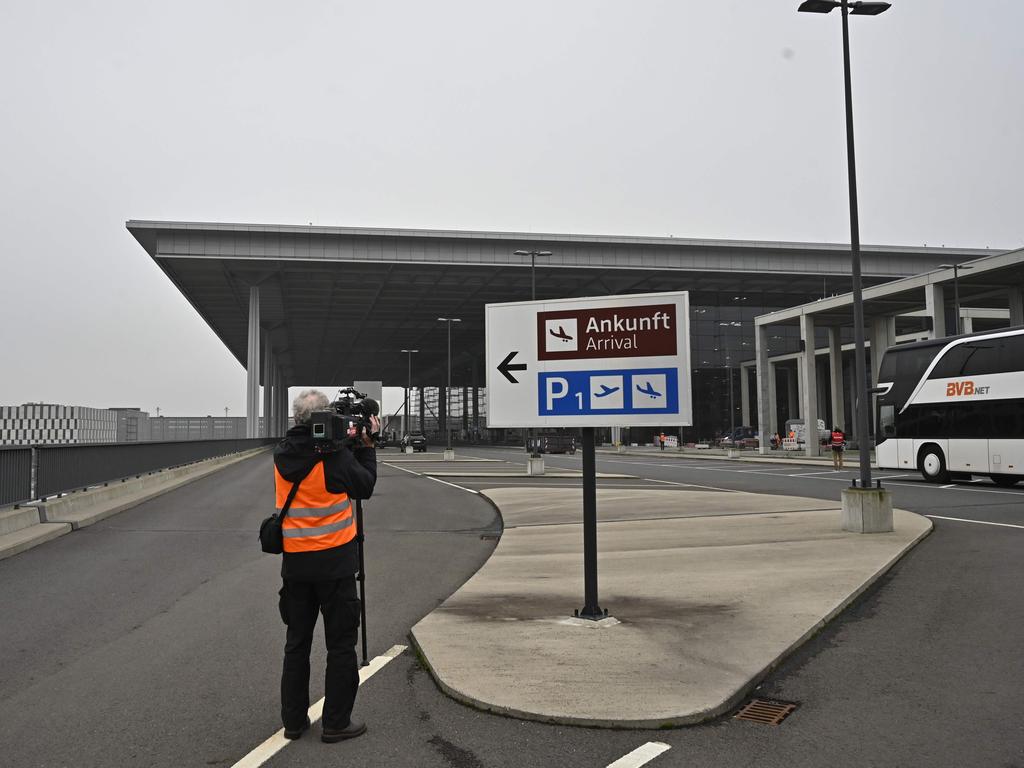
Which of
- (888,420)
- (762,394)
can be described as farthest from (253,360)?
(888,420)

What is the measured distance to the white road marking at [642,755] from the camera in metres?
3.82

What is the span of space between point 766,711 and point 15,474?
447 inches

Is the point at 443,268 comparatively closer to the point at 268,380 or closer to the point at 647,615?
the point at 268,380

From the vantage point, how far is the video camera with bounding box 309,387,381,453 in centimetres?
429

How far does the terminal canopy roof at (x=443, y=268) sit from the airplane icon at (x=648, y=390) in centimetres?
4007

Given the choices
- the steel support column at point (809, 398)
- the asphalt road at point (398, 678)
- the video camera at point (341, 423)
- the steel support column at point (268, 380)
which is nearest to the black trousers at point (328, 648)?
the asphalt road at point (398, 678)

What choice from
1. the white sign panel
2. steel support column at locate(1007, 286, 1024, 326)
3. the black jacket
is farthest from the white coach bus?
the black jacket

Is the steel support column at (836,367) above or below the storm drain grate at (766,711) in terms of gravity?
above

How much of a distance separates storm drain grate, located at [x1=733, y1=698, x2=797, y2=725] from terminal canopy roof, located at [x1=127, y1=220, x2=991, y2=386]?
4198 centimetres

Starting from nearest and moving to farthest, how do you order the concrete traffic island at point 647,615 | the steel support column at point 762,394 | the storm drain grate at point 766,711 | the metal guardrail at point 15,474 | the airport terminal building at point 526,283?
the storm drain grate at point 766,711
the concrete traffic island at point 647,615
the metal guardrail at point 15,474
the airport terminal building at point 526,283
the steel support column at point 762,394

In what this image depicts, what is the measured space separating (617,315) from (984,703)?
3.60 meters

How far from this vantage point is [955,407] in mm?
21875

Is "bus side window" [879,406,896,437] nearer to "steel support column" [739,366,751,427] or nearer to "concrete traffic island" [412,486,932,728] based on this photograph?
"concrete traffic island" [412,486,932,728]

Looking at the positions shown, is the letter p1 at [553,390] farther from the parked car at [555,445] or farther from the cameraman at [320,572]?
the parked car at [555,445]
